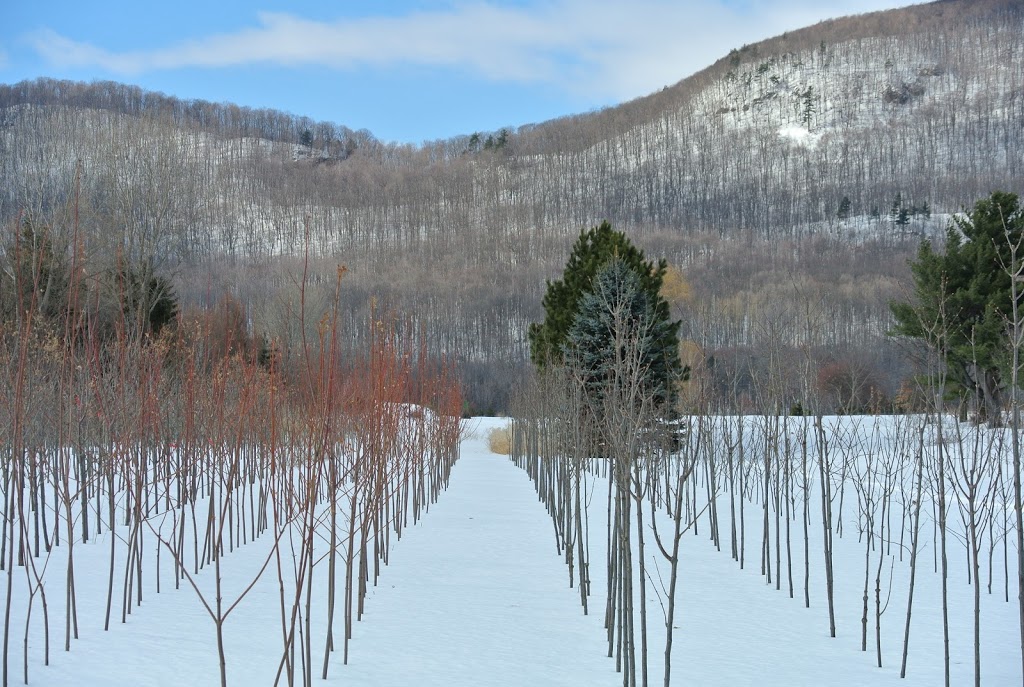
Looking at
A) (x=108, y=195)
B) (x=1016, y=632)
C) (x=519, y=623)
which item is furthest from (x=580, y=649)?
(x=108, y=195)

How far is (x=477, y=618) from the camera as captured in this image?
766cm

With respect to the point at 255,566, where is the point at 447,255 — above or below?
above

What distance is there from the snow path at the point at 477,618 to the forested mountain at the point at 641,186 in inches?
1207

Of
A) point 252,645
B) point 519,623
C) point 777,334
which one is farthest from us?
point 777,334

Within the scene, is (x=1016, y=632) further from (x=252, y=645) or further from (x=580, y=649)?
(x=252, y=645)

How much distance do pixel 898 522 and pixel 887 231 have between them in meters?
70.0

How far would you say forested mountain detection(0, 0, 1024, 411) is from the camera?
61.1 meters

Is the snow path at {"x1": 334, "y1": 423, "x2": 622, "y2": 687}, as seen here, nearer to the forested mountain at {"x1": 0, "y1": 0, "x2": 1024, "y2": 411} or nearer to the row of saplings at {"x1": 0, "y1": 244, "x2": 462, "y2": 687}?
the row of saplings at {"x1": 0, "y1": 244, "x2": 462, "y2": 687}

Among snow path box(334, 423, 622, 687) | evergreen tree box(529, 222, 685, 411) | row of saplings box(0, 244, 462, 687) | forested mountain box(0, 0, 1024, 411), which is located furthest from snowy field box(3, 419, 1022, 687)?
forested mountain box(0, 0, 1024, 411)

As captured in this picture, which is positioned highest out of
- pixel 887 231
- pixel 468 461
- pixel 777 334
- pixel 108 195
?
pixel 887 231

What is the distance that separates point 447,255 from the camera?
7794cm

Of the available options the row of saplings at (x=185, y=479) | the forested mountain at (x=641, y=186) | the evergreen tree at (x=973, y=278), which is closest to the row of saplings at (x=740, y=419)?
the evergreen tree at (x=973, y=278)

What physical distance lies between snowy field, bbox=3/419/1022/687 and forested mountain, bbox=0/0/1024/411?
105ft

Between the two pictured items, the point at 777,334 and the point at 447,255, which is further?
the point at 447,255
